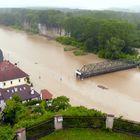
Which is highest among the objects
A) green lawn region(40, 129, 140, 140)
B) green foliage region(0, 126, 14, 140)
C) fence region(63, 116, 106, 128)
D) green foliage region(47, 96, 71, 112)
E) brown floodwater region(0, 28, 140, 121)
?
fence region(63, 116, 106, 128)

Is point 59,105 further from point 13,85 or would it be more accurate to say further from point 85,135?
point 13,85

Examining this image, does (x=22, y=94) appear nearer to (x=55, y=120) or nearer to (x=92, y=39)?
(x=55, y=120)

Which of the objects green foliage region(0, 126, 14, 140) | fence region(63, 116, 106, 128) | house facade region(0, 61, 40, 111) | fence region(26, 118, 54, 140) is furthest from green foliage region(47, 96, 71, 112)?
green foliage region(0, 126, 14, 140)

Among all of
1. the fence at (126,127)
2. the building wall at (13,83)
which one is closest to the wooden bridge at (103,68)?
the building wall at (13,83)

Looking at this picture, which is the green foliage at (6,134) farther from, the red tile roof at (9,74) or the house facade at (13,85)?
the red tile roof at (9,74)

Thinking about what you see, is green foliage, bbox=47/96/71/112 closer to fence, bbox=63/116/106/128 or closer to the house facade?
the house facade

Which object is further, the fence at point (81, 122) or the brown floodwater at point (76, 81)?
the brown floodwater at point (76, 81)

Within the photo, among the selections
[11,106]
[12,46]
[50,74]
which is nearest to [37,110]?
[11,106]
